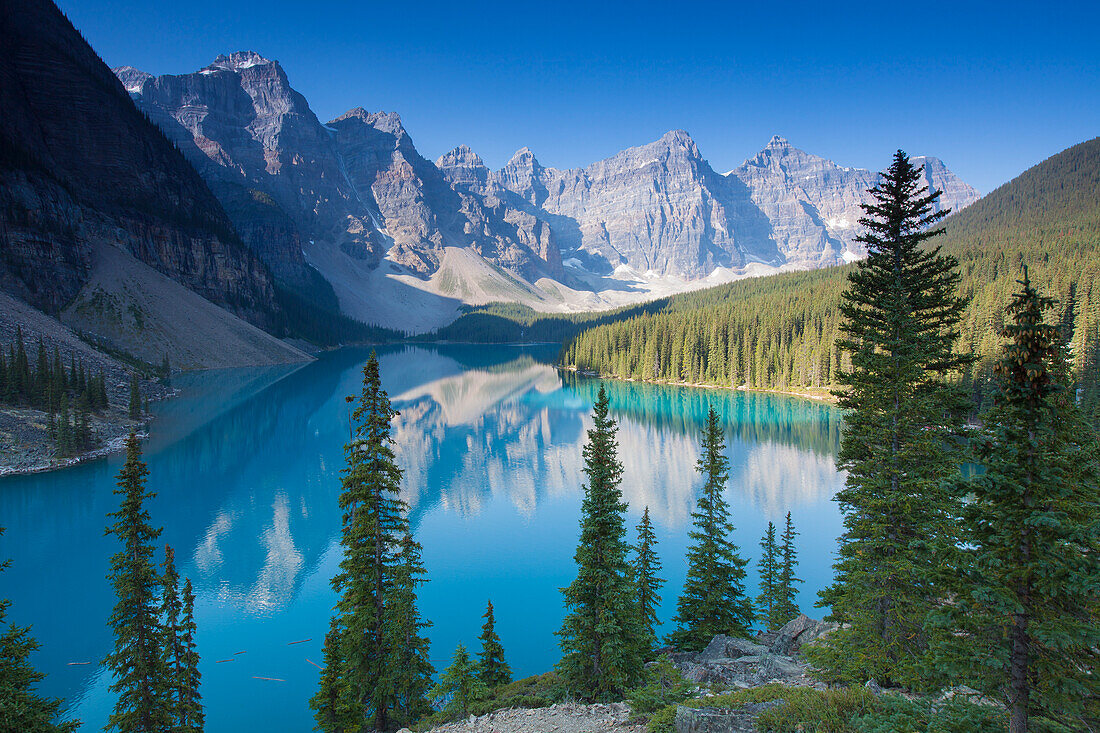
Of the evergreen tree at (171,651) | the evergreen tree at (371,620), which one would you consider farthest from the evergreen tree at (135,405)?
the evergreen tree at (371,620)

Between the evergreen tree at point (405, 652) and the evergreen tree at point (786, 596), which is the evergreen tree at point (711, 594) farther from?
the evergreen tree at point (405, 652)

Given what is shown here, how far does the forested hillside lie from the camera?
65.4 metres

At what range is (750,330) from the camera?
103 meters

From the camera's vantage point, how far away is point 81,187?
120812 mm

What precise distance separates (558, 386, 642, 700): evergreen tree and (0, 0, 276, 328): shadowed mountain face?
12155 cm

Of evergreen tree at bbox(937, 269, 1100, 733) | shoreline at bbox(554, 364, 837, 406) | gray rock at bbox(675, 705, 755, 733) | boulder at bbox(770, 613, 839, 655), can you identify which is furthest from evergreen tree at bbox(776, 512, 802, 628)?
shoreline at bbox(554, 364, 837, 406)

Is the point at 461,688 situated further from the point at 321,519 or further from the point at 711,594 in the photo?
the point at 321,519

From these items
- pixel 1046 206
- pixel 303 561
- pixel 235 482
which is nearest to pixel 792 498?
pixel 303 561

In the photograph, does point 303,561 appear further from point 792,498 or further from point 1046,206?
point 1046,206

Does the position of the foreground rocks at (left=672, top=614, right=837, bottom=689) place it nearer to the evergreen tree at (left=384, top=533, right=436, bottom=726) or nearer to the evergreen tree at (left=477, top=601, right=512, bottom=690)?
the evergreen tree at (left=477, top=601, right=512, bottom=690)

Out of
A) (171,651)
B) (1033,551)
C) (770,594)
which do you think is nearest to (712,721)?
(1033,551)

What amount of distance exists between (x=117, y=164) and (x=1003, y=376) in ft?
593

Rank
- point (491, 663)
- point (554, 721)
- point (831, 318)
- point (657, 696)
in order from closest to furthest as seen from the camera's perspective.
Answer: point (657, 696) < point (554, 721) < point (491, 663) < point (831, 318)

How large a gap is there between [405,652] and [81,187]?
159574 millimetres
